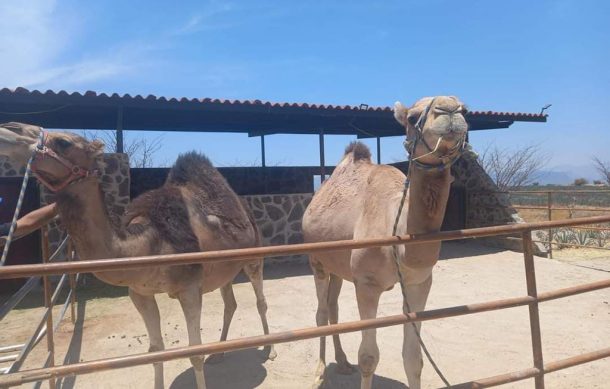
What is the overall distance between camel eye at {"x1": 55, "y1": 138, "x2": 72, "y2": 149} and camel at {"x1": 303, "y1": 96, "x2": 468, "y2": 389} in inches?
79.6

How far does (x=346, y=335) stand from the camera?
5188 millimetres

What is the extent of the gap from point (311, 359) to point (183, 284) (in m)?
1.87

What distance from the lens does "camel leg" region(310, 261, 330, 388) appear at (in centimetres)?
398

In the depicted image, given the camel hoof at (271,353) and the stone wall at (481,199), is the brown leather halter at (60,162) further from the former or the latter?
the stone wall at (481,199)

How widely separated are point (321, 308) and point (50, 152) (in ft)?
8.82

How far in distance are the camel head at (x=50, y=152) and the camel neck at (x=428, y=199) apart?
2070 mm

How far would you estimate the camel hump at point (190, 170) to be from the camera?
14.6 feet

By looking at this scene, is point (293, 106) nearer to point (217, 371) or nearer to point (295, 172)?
point (295, 172)

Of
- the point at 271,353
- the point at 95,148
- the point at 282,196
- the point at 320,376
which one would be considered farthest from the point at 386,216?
the point at 282,196

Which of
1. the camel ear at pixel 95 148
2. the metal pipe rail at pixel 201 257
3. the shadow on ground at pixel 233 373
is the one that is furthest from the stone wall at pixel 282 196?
the metal pipe rail at pixel 201 257

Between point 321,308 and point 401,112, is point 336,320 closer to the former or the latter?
point 321,308

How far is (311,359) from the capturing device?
4566mm

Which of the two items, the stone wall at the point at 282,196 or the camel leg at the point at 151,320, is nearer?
the camel leg at the point at 151,320

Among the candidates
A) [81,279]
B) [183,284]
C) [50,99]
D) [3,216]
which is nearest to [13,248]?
[3,216]
